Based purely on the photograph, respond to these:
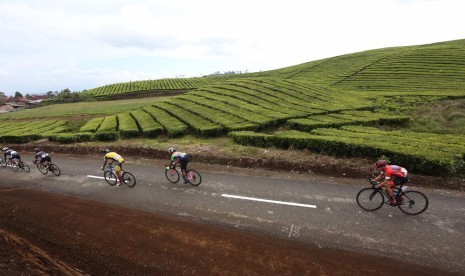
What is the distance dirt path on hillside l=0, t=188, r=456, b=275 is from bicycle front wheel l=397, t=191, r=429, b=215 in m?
2.85

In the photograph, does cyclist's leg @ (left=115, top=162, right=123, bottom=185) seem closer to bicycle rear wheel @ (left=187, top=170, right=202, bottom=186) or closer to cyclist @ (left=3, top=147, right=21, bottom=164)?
bicycle rear wheel @ (left=187, top=170, right=202, bottom=186)

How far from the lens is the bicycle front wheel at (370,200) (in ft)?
34.2

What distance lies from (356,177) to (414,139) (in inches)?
208

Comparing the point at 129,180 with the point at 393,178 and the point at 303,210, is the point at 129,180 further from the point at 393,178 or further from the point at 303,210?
the point at 393,178

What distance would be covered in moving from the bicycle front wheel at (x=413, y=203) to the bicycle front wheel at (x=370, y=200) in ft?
2.28

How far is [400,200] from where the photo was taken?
395 inches

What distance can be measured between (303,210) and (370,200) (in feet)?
8.35

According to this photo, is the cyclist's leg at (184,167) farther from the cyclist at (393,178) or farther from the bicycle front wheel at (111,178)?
the cyclist at (393,178)

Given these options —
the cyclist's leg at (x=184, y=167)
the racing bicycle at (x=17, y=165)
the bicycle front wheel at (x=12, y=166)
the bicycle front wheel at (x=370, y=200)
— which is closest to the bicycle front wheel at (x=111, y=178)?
the cyclist's leg at (x=184, y=167)

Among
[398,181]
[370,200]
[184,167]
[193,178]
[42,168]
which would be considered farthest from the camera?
[42,168]

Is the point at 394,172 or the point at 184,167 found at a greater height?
the point at 394,172

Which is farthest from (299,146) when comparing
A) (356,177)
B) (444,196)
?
(444,196)

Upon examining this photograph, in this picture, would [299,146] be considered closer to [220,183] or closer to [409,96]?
[220,183]

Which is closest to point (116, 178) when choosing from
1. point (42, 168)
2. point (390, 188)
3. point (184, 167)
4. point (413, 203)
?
point (184, 167)
